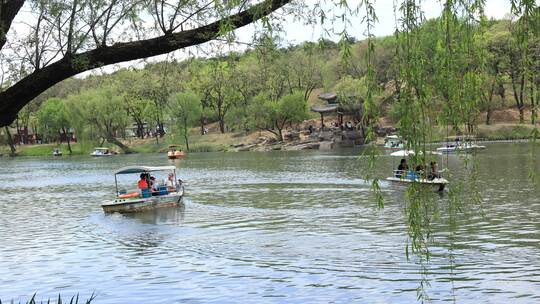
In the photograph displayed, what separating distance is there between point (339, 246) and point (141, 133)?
98373 millimetres

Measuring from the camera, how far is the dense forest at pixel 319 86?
768cm

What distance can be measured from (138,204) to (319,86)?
87321mm

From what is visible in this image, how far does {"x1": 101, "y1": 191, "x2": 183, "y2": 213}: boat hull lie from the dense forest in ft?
19.4

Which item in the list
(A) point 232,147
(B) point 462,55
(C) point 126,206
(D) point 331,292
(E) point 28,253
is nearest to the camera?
(B) point 462,55

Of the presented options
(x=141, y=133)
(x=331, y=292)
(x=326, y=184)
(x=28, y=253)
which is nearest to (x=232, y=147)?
(x=141, y=133)

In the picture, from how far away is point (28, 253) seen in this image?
2122cm

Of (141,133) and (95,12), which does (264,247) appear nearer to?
(95,12)

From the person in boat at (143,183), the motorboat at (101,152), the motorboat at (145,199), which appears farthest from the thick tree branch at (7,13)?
the motorboat at (101,152)

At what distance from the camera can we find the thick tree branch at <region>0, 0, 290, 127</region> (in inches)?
373

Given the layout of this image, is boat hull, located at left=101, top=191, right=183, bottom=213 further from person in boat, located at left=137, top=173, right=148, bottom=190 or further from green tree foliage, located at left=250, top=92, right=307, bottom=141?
green tree foliage, located at left=250, top=92, right=307, bottom=141

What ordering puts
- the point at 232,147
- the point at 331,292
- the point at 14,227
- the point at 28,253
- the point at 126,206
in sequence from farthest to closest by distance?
the point at 232,147
the point at 126,206
the point at 14,227
the point at 28,253
the point at 331,292

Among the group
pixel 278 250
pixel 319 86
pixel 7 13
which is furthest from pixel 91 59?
pixel 319 86

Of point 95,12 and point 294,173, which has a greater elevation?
point 95,12

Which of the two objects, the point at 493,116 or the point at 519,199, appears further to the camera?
the point at 493,116
